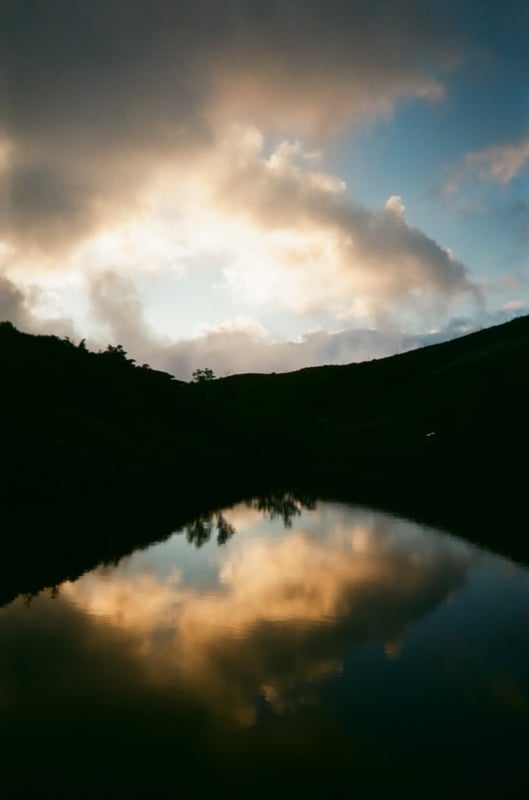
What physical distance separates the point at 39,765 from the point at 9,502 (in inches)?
1234

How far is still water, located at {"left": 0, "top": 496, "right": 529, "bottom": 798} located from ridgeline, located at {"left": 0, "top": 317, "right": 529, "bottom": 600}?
8.22m

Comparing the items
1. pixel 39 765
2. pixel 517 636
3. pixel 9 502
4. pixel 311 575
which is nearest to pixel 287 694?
pixel 39 765

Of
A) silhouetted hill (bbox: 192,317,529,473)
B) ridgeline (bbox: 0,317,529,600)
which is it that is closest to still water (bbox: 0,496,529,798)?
ridgeline (bbox: 0,317,529,600)

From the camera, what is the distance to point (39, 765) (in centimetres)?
1218

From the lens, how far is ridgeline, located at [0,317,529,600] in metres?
41.4

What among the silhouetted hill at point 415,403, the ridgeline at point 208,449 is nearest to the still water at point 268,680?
the ridgeline at point 208,449

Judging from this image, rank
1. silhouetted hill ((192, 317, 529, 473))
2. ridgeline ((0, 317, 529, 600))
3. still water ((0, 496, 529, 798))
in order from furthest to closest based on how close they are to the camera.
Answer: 1. silhouetted hill ((192, 317, 529, 473))
2. ridgeline ((0, 317, 529, 600))
3. still water ((0, 496, 529, 798))

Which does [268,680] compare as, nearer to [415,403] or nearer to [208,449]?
[208,449]

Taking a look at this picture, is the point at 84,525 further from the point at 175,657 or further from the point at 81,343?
the point at 81,343

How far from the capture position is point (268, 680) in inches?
643

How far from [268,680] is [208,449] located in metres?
60.5

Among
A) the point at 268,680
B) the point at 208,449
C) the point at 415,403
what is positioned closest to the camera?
the point at 268,680

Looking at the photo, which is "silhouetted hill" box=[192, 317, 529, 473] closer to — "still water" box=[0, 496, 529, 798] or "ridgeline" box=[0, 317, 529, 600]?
"ridgeline" box=[0, 317, 529, 600]

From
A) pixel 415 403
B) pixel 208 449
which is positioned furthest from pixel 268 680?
pixel 415 403
